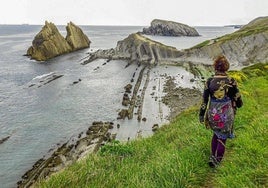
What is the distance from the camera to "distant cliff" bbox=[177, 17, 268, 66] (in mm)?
76875

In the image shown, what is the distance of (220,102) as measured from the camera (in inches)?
292

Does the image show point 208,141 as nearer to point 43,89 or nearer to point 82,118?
point 82,118

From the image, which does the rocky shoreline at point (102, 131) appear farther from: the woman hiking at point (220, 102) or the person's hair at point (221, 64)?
the person's hair at point (221, 64)

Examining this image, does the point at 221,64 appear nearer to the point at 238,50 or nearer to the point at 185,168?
the point at 185,168

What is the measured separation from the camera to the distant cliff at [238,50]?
76.9 m

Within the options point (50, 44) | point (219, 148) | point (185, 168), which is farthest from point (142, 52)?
point (185, 168)

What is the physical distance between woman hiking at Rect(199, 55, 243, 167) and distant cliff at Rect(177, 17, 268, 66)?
2778 inches

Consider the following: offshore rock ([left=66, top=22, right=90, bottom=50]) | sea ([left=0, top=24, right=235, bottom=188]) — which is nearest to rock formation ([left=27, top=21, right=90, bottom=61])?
offshore rock ([left=66, top=22, right=90, bottom=50])

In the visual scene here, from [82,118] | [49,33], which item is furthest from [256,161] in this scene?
[49,33]

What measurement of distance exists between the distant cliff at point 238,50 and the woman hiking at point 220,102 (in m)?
70.6

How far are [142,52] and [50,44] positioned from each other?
3397 cm

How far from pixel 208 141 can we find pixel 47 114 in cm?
3643

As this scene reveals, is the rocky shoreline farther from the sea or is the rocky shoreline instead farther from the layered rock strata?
the sea

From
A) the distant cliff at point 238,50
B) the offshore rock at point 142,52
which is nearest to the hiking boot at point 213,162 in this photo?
the distant cliff at point 238,50
